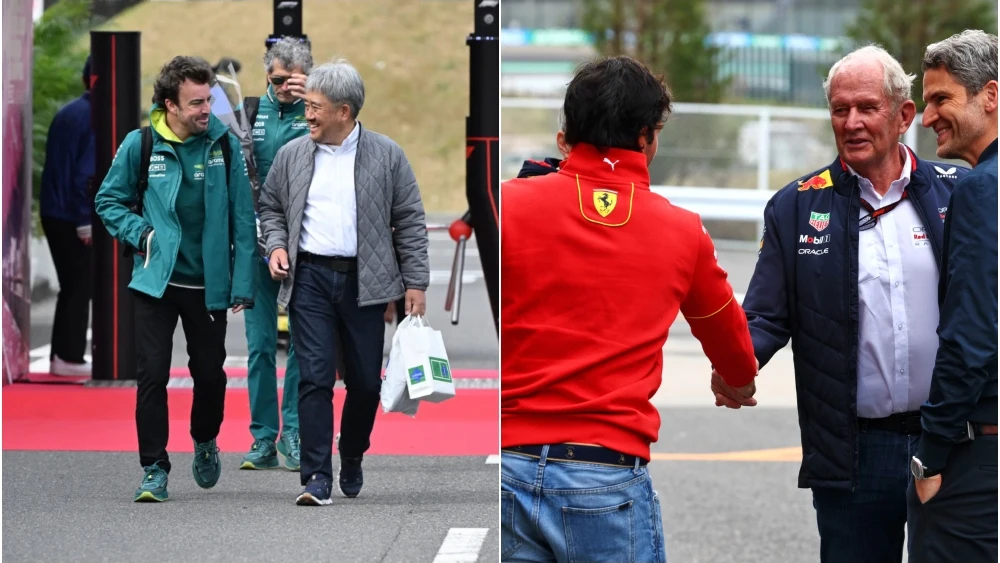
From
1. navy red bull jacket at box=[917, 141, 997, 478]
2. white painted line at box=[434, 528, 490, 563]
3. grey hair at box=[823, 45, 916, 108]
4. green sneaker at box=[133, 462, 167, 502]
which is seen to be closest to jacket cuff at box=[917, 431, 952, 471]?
navy red bull jacket at box=[917, 141, 997, 478]

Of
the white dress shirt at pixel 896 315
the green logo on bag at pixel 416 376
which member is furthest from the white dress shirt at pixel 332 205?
the white dress shirt at pixel 896 315

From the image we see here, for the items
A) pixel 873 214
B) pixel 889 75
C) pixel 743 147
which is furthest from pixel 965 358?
pixel 743 147

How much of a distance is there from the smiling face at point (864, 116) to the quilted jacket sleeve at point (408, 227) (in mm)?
1729

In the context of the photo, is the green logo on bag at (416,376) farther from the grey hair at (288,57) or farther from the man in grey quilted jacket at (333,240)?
the grey hair at (288,57)

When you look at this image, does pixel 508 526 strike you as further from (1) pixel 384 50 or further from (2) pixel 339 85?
(1) pixel 384 50

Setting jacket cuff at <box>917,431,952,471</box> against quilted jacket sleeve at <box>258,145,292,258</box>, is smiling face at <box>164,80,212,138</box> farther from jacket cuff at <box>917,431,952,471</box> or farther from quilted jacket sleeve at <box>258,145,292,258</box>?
jacket cuff at <box>917,431,952,471</box>

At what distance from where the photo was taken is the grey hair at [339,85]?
4988 millimetres

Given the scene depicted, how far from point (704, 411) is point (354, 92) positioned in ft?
15.5

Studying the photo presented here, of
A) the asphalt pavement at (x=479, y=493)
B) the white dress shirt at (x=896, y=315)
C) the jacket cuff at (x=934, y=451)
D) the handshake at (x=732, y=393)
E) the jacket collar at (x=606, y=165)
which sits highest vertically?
the jacket collar at (x=606, y=165)

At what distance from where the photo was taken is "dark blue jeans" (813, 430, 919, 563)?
3645mm

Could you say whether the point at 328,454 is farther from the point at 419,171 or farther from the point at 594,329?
the point at 594,329

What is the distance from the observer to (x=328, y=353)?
511 centimetres

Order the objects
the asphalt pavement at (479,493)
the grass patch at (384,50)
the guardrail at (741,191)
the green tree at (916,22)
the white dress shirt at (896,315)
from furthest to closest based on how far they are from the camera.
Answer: the green tree at (916,22) < the guardrail at (741,191) < the grass patch at (384,50) < the asphalt pavement at (479,493) < the white dress shirt at (896,315)

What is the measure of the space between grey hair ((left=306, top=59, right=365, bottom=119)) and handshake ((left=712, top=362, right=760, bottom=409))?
1856 mm
